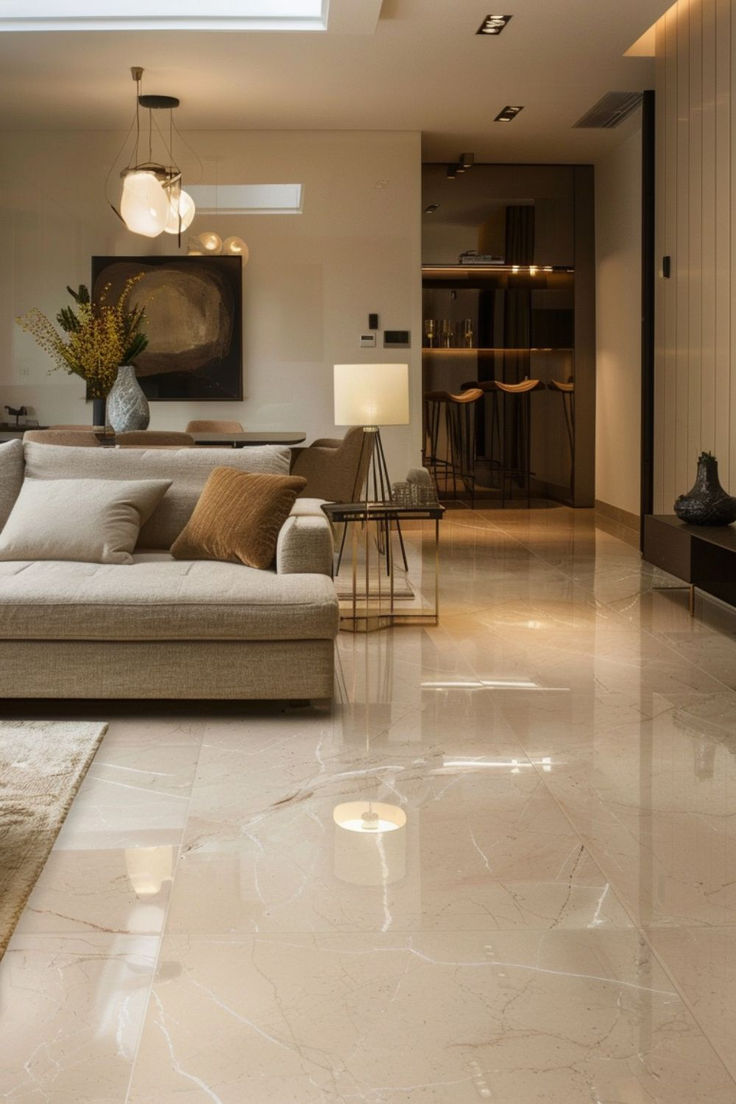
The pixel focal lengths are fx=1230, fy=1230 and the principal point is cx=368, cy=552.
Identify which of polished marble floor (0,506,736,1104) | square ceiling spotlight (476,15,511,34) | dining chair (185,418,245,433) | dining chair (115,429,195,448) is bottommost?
polished marble floor (0,506,736,1104)

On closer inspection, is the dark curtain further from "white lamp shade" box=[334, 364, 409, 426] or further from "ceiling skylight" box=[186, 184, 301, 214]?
"white lamp shade" box=[334, 364, 409, 426]

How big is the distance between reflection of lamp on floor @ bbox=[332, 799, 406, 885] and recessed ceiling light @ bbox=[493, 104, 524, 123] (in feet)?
21.5

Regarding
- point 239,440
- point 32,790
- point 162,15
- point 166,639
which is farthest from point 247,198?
point 32,790

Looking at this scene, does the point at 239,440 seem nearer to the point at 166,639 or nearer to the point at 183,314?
the point at 183,314

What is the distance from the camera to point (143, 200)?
25.4 feet

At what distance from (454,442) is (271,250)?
285 centimetres

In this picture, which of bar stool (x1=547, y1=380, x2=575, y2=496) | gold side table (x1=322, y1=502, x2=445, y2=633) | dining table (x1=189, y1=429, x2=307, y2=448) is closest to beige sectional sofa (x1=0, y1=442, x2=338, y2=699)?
gold side table (x1=322, y1=502, x2=445, y2=633)

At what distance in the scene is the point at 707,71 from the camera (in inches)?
248

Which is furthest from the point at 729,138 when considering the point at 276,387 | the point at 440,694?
the point at 276,387

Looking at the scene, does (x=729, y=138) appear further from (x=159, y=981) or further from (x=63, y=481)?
(x=159, y=981)

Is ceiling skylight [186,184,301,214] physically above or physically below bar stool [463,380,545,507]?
above

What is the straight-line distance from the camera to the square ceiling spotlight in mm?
6371

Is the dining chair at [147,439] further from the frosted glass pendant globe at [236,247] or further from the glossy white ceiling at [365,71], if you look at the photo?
the frosted glass pendant globe at [236,247]

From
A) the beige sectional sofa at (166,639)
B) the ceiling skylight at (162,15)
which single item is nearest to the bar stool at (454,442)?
the ceiling skylight at (162,15)
